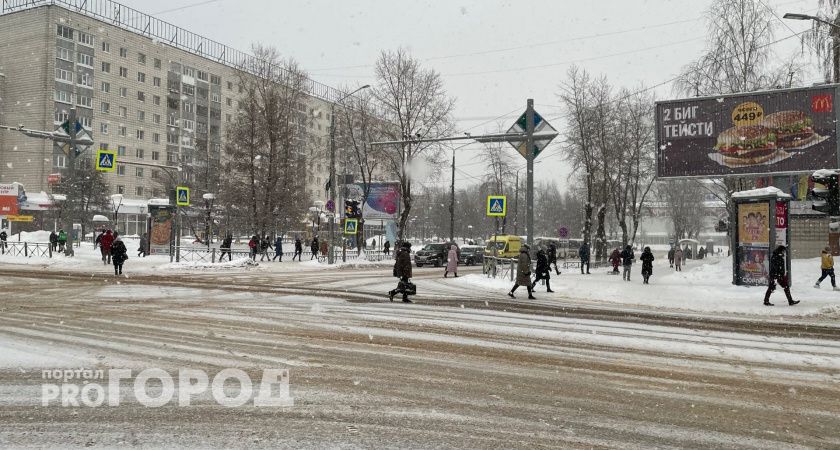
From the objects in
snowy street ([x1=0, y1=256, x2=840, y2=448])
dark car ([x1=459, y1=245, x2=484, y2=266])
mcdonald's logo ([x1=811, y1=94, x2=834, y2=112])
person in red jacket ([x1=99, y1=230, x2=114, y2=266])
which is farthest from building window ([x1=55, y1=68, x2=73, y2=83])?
mcdonald's logo ([x1=811, y1=94, x2=834, y2=112])

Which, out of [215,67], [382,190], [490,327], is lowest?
[490,327]

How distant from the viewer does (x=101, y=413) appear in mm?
4777

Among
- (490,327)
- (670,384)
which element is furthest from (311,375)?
(490,327)

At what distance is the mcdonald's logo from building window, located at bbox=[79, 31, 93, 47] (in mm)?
69180

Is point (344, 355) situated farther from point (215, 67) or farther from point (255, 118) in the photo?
point (215, 67)

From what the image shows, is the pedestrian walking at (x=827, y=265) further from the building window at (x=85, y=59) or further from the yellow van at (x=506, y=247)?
the building window at (x=85, y=59)

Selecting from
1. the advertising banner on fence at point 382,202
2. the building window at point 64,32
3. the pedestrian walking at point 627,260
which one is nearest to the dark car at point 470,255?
the advertising banner on fence at point 382,202

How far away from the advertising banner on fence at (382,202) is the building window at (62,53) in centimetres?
3975

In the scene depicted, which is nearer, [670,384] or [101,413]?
[101,413]

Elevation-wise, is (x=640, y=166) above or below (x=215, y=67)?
below

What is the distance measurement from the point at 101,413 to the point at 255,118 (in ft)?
127

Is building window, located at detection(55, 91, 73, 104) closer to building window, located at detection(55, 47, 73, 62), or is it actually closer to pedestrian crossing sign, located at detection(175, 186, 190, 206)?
building window, located at detection(55, 47, 73, 62)

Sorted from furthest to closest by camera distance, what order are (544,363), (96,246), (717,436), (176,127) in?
(176,127), (96,246), (544,363), (717,436)

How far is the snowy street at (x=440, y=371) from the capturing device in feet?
14.5
